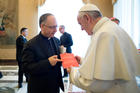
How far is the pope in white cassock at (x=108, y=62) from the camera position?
1318mm

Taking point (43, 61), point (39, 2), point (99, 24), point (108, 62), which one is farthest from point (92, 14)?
point (39, 2)

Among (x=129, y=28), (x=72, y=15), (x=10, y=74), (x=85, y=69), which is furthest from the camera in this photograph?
(x=72, y=15)

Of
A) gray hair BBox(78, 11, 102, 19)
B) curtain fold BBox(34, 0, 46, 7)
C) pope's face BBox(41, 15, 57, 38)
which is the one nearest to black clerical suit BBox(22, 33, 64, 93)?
pope's face BBox(41, 15, 57, 38)

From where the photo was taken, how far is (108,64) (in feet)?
4.30

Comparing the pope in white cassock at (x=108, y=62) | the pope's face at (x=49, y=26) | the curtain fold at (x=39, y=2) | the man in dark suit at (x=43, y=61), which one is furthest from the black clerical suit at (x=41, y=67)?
the curtain fold at (x=39, y=2)

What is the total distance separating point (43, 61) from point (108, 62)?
82 centimetres

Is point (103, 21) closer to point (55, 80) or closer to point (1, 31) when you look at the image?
point (55, 80)

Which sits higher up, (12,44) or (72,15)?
(72,15)

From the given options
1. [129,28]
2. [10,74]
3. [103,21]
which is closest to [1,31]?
[10,74]

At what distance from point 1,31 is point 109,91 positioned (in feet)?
25.6

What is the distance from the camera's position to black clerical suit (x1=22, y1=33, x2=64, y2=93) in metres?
1.86

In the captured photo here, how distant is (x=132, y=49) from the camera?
4.93 ft

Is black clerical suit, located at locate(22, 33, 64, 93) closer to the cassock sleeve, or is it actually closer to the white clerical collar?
the cassock sleeve

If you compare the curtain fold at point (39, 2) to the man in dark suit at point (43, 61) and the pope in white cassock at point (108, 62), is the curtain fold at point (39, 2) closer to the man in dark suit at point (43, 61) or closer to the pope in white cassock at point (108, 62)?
the man in dark suit at point (43, 61)
